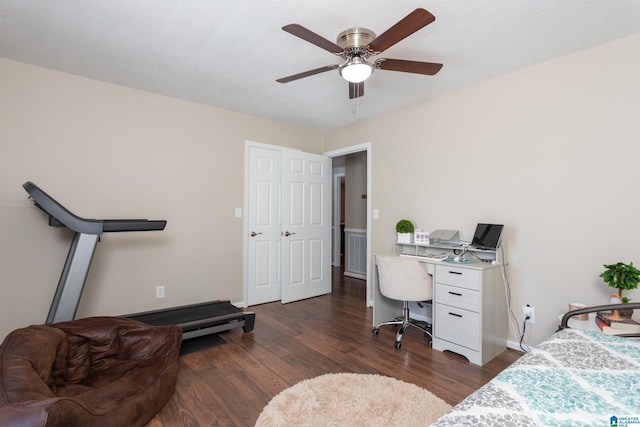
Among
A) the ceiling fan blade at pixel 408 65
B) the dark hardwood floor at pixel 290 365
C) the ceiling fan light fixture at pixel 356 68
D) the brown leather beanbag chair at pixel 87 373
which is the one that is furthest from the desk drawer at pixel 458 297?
the brown leather beanbag chair at pixel 87 373

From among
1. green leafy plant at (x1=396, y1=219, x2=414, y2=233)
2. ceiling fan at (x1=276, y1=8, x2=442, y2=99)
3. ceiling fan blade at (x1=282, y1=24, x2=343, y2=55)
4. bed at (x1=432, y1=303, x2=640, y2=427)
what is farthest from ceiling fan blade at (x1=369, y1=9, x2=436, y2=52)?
green leafy plant at (x1=396, y1=219, x2=414, y2=233)

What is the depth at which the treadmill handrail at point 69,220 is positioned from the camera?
2199 millimetres

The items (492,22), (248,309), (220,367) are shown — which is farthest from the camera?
(248,309)

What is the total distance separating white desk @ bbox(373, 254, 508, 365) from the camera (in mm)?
2461

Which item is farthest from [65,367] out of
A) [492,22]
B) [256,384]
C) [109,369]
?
[492,22]

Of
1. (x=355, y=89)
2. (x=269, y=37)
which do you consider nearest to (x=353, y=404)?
(x=355, y=89)

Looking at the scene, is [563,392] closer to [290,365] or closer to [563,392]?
[563,392]

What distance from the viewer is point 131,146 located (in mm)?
3182

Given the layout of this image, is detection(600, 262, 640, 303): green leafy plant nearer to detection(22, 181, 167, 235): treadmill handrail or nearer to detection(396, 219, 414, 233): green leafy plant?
detection(396, 219, 414, 233): green leafy plant

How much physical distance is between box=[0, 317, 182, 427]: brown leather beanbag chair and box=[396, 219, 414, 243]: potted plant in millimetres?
2399

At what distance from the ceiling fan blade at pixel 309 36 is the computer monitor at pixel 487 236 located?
80.3 inches

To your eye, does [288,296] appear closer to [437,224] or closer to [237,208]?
[237,208]

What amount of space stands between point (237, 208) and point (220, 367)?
2.01m

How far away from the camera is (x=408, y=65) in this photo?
2.05m
